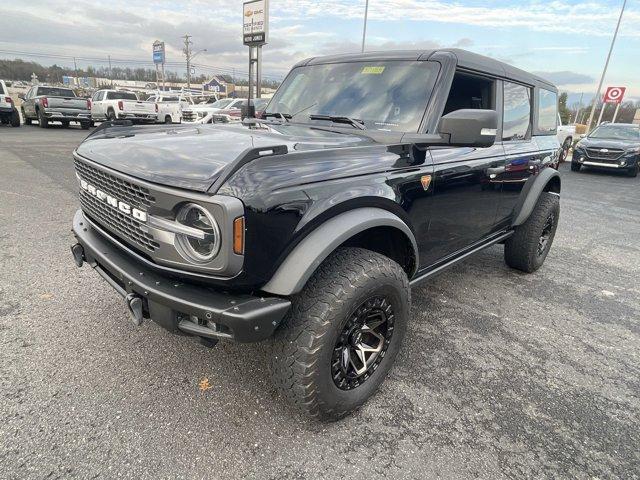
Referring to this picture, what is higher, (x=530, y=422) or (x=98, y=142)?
(x=98, y=142)

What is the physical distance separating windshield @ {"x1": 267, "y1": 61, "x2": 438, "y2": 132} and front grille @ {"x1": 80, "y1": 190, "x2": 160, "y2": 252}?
1.55 meters

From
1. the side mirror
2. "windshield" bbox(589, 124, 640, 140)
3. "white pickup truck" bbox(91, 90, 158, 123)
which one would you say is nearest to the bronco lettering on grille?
the side mirror

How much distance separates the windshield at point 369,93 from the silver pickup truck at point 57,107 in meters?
18.0

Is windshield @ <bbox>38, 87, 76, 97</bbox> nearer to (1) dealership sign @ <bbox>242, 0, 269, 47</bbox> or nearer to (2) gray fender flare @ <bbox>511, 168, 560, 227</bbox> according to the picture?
(1) dealership sign @ <bbox>242, 0, 269, 47</bbox>

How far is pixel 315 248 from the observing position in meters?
1.82

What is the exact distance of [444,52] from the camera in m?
2.84

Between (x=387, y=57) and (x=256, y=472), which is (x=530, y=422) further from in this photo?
(x=387, y=57)

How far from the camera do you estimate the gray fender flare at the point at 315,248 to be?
5.75ft

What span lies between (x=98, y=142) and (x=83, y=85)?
87.9 m

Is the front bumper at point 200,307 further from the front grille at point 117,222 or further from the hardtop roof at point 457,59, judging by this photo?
the hardtop roof at point 457,59

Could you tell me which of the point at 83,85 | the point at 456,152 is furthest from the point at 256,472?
the point at 83,85

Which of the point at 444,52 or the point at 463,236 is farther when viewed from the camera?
the point at 463,236

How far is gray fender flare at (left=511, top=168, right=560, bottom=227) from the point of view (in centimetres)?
375

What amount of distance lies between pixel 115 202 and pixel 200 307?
2.72ft
